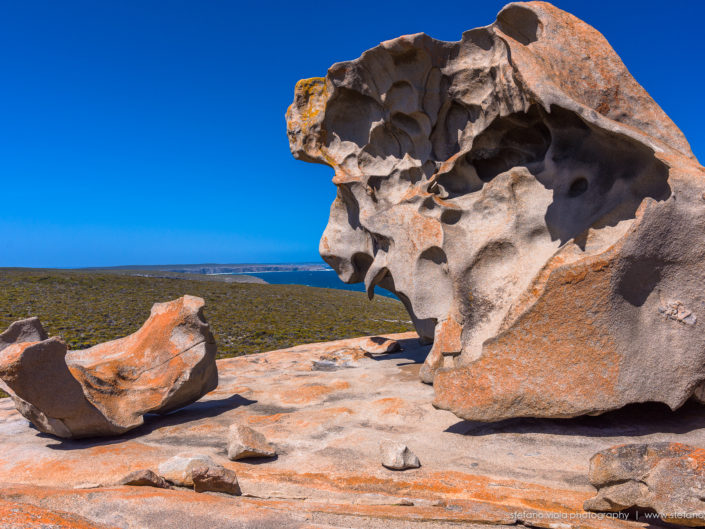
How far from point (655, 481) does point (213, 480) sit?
2.77 metres

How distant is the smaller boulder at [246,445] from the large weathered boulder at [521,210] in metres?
1.71

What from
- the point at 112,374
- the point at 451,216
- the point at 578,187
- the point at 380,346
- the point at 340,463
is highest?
the point at 578,187

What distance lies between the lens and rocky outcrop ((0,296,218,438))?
4.66 meters

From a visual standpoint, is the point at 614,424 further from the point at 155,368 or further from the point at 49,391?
the point at 49,391

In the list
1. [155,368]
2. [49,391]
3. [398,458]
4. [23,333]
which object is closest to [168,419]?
[155,368]

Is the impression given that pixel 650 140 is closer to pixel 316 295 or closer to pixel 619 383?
pixel 619 383

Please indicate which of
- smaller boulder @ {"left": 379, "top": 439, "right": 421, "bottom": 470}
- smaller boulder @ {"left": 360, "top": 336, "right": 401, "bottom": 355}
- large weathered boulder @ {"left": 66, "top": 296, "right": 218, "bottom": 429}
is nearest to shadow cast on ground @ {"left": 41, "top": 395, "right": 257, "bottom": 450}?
large weathered boulder @ {"left": 66, "top": 296, "right": 218, "bottom": 429}

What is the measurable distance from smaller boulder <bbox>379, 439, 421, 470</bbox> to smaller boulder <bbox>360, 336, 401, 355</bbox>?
5.18 meters

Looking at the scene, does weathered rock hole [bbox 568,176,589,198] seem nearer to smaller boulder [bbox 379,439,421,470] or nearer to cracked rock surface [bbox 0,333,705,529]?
cracked rock surface [bbox 0,333,705,529]

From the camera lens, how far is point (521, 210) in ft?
19.5

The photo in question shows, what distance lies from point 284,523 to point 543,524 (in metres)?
1.51

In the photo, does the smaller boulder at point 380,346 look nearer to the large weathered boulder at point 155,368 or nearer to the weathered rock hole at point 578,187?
the large weathered boulder at point 155,368

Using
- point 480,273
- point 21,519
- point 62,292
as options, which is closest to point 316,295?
point 62,292

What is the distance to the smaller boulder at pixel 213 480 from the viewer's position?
137 inches
